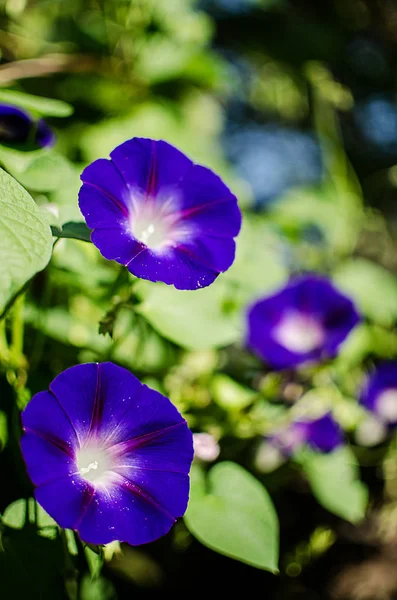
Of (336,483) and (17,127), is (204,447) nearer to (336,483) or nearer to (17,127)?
(336,483)

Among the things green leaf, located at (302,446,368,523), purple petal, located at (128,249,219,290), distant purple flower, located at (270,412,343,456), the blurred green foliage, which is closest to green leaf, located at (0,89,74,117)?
the blurred green foliage

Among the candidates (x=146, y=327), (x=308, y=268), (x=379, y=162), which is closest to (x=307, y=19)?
(x=379, y=162)

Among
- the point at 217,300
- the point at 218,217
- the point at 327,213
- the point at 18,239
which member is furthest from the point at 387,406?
the point at 18,239

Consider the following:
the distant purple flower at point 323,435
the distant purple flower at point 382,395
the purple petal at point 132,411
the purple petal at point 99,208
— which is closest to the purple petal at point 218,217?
the purple petal at point 99,208

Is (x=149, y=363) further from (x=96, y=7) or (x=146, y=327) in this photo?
(x=96, y=7)

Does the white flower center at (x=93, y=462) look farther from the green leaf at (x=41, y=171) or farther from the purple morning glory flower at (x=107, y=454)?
the green leaf at (x=41, y=171)

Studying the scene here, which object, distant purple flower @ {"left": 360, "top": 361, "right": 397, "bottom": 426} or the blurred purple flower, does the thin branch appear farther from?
distant purple flower @ {"left": 360, "top": 361, "right": 397, "bottom": 426}
